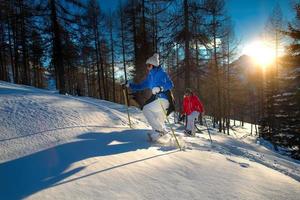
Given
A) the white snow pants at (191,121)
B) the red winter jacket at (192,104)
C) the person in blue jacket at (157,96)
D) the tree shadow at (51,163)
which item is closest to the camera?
the tree shadow at (51,163)

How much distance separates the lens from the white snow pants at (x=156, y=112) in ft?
21.8

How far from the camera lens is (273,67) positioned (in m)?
29.8

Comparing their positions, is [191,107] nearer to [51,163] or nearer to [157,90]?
[157,90]

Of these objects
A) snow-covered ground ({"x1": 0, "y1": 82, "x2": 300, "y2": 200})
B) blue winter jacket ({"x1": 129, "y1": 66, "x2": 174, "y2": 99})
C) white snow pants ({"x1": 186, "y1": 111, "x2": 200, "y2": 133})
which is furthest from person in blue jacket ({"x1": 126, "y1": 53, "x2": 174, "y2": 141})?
white snow pants ({"x1": 186, "y1": 111, "x2": 200, "y2": 133})

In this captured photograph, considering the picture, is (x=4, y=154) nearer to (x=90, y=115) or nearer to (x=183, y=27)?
(x=90, y=115)

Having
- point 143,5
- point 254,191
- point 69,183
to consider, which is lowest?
point 254,191

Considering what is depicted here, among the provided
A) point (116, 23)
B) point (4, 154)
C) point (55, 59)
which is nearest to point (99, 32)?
point (116, 23)

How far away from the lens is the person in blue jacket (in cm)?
657

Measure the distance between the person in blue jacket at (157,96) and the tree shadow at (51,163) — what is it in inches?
25.3

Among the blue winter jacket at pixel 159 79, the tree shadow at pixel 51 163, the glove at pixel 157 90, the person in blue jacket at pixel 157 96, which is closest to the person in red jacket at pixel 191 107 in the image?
the person in blue jacket at pixel 157 96

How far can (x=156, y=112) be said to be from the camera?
6688mm

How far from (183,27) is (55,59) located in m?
8.80

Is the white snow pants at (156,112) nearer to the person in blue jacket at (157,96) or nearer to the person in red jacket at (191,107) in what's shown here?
the person in blue jacket at (157,96)

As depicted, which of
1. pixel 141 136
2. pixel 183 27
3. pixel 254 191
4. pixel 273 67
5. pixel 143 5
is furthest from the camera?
pixel 273 67
